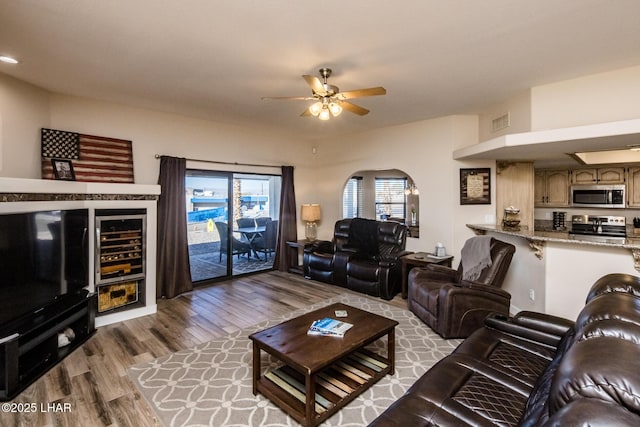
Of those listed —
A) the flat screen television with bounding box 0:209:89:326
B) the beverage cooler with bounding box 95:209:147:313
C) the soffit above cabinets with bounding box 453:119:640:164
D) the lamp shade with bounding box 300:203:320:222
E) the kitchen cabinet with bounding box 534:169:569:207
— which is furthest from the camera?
the lamp shade with bounding box 300:203:320:222

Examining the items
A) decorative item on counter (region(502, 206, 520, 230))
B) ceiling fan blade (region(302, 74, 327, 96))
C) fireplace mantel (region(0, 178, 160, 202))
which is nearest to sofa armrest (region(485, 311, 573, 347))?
decorative item on counter (region(502, 206, 520, 230))

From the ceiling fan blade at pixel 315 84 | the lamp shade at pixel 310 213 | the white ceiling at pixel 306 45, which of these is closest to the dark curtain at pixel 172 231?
the white ceiling at pixel 306 45

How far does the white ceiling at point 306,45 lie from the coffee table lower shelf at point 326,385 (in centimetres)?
258

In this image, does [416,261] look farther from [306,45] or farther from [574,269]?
[306,45]

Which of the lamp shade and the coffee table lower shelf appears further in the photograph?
the lamp shade

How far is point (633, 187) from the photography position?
203 inches

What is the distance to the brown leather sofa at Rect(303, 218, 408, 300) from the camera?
14.8 feet

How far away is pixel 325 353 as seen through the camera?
2119 millimetres

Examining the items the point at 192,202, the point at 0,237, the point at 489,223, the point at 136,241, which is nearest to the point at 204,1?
the point at 0,237

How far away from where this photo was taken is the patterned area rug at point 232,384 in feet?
6.84

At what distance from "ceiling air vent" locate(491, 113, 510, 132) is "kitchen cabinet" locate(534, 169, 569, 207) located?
8.49ft

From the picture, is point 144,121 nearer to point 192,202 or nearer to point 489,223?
point 192,202

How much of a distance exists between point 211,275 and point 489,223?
4715 millimetres

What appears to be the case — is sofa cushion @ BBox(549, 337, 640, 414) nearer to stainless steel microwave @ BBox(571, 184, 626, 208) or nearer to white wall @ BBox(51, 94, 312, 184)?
white wall @ BBox(51, 94, 312, 184)
